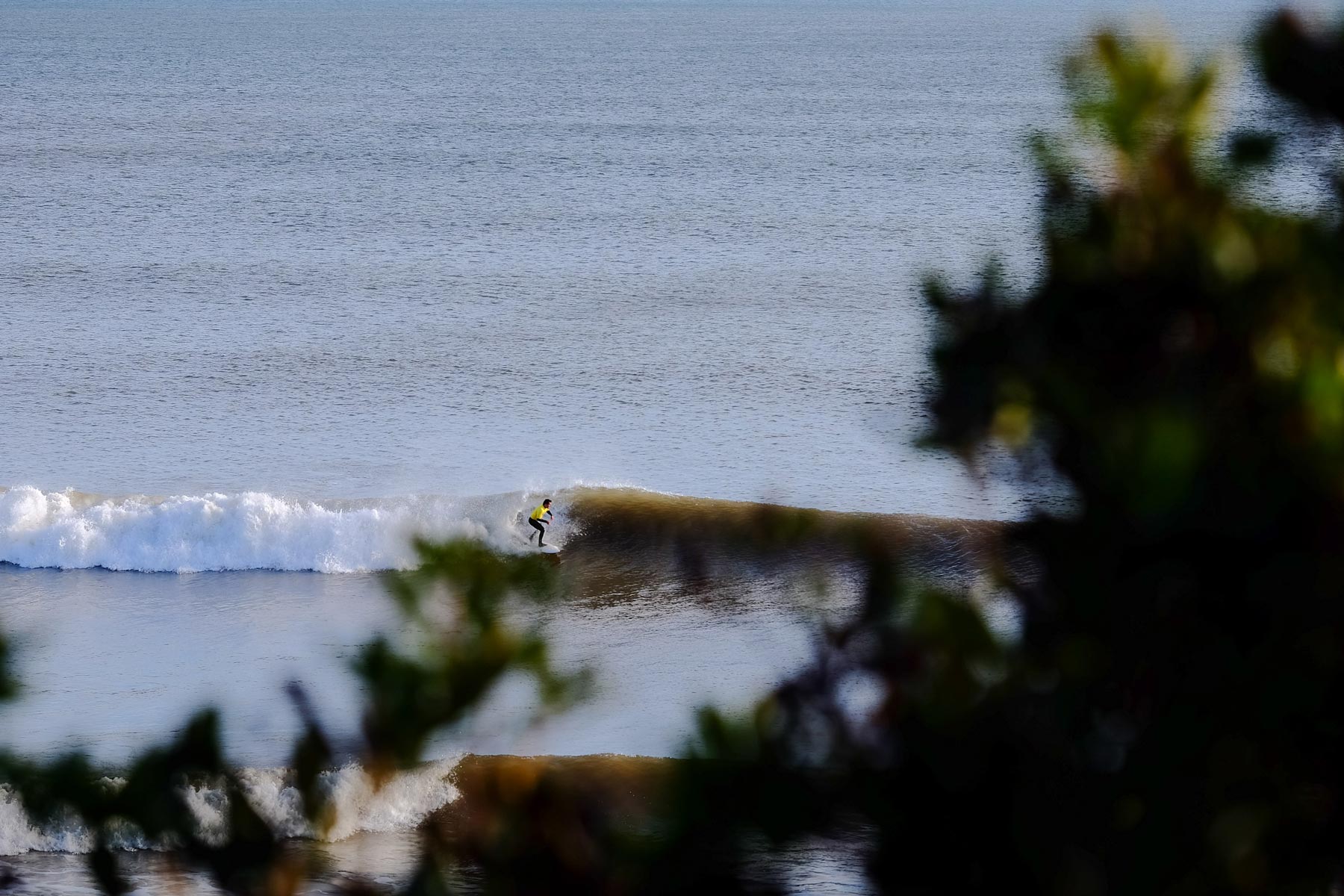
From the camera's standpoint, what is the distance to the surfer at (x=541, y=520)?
20.2m

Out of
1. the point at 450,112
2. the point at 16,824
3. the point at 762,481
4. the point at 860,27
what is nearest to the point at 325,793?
the point at 16,824

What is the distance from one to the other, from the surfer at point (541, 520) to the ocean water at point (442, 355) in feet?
2.48

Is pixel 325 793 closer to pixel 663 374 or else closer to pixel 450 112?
pixel 663 374

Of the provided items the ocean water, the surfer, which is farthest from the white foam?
the surfer

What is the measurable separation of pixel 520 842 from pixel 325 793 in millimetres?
353

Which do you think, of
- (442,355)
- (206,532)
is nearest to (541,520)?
(206,532)

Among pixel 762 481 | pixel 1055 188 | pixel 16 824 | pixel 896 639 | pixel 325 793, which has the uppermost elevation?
pixel 1055 188

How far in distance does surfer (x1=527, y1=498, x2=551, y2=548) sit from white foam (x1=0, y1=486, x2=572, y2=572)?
0.43 m

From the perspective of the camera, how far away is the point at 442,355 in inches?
1300

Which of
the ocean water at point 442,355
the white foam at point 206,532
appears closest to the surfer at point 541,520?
the white foam at point 206,532

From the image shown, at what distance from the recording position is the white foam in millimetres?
21172

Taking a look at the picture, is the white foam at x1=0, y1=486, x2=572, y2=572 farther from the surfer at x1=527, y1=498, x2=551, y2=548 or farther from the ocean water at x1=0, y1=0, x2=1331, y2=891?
the surfer at x1=527, y1=498, x2=551, y2=548

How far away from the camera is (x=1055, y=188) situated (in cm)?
214

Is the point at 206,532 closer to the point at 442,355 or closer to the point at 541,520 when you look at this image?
the point at 541,520
